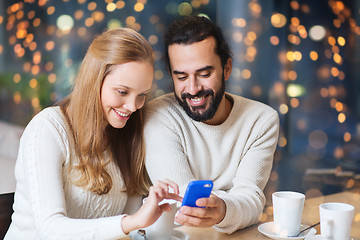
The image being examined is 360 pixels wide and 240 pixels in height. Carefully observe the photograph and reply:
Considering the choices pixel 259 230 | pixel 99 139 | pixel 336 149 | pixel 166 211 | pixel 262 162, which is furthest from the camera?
pixel 336 149

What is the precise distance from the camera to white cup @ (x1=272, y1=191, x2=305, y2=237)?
109 cm

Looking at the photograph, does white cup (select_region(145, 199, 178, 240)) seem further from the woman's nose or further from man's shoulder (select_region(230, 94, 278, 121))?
man's shoulder (select_region(230, 94, 278, 121))

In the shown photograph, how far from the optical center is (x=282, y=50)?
12.9 feet

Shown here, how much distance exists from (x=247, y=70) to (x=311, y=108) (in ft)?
2.21

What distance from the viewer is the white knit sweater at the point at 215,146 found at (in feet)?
4.75

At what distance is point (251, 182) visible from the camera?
1443mm

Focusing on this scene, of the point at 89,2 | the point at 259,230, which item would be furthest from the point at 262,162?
the point at 89,2

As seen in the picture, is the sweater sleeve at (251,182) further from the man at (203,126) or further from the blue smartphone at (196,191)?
the blue smartphone at (196,191)

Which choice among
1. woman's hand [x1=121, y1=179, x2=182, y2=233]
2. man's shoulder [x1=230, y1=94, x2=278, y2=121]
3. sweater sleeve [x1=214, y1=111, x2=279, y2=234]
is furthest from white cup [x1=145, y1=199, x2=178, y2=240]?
man's shoulder [x1=230, y1=94, x2=278, y2=121]

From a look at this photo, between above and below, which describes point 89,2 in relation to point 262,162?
above

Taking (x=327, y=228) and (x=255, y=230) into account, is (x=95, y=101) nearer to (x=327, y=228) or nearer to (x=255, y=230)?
(x=255, y=230)

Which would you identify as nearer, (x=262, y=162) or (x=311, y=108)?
(x=262, y=162)

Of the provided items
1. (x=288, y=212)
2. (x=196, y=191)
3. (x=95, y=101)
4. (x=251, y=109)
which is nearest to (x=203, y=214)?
(x=196, y=191)

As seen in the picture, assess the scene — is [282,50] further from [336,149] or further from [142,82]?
[142,82]
